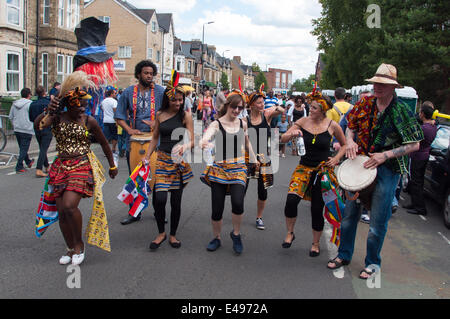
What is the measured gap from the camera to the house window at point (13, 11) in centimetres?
1820

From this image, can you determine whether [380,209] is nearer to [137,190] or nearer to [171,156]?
[171,156]

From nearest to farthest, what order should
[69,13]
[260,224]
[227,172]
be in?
[227,172]
[260,224]
[69,13]

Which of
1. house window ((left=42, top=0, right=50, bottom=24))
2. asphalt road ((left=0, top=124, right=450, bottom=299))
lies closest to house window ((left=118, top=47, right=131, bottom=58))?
house window ((left=42, top=0, right=50, bottom=24))

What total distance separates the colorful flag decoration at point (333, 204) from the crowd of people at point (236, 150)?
0.16 feet

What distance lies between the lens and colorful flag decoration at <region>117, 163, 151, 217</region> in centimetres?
499

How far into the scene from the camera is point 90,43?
681 centimetres

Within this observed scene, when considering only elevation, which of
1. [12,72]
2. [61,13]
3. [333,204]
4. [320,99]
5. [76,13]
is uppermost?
[76,13]

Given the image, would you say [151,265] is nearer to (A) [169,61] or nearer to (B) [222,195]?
(B) [222,195]

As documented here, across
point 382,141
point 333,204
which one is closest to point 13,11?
point 333,204

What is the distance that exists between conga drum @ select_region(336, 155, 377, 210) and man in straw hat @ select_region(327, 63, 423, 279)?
5cm

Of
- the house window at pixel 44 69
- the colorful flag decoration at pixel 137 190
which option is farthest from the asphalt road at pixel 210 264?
the house window at pixel 44 69

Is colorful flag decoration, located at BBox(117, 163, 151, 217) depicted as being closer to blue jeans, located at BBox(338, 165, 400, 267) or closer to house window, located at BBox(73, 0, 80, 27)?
blue jeans, located at BBox(338, 165, 400, 267)

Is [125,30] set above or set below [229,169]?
above

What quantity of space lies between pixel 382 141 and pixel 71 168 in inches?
122
